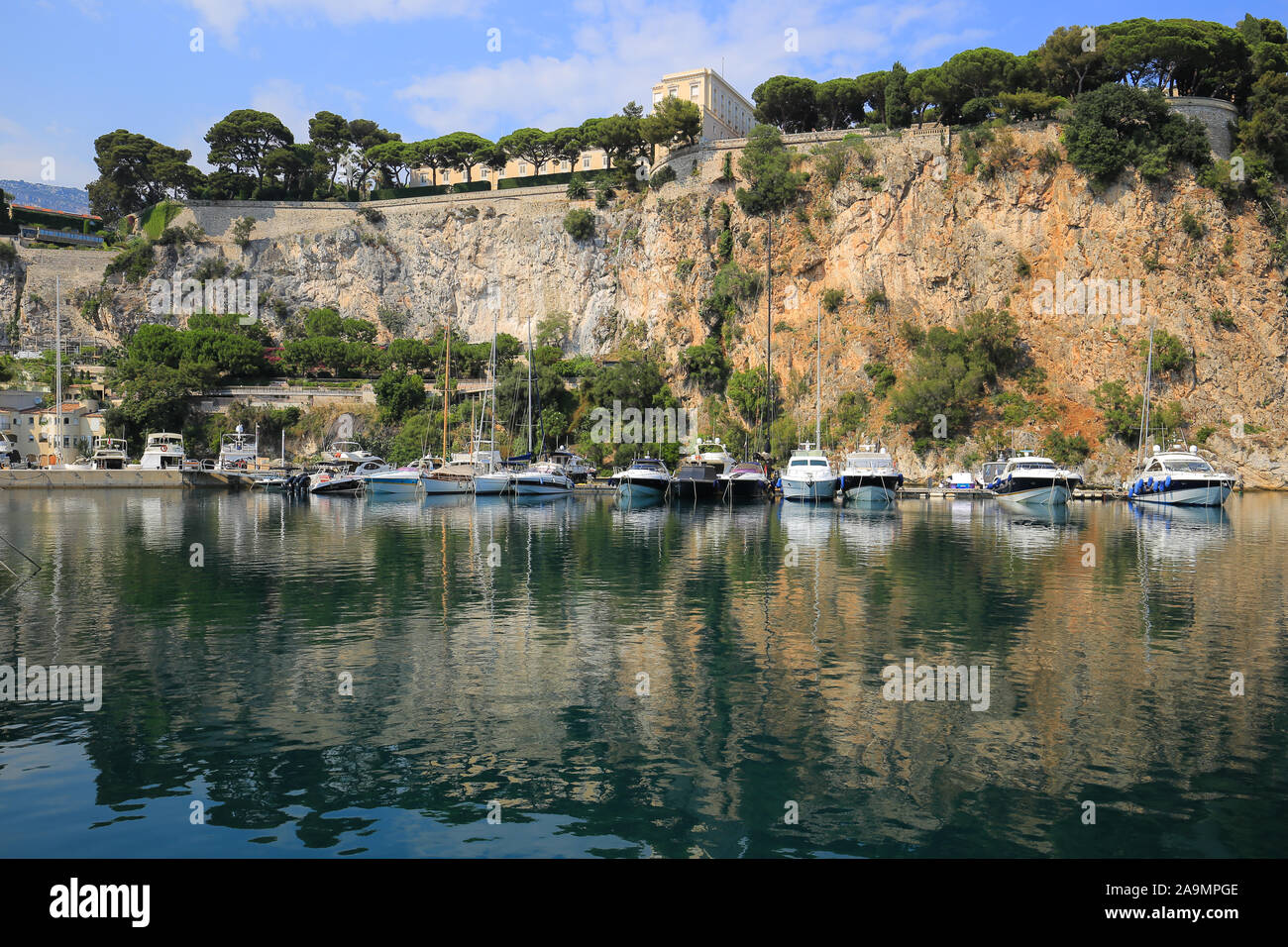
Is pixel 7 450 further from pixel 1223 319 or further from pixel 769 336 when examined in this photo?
pixel 1223 319

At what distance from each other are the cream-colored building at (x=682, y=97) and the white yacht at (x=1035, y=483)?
187 feet

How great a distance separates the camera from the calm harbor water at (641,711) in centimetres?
834

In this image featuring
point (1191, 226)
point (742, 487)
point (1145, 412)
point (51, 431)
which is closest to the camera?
point (742, 487)

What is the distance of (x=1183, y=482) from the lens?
45.0m

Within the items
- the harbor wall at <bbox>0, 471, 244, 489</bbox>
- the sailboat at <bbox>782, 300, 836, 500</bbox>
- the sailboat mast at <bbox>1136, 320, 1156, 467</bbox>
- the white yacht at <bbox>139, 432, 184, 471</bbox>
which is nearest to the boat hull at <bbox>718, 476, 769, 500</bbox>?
the sailboat at <bbox>782, 300, 836, 500</bbox>

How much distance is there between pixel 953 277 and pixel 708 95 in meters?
41.6

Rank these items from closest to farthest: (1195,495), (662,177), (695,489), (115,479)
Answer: (1195,495) < (695,489) < (115,479) < (662,177)

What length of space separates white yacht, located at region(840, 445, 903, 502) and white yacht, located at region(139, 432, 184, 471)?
4758 centimetres

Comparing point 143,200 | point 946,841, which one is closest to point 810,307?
point 946,841

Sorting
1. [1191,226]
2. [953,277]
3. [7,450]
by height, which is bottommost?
[7,450]

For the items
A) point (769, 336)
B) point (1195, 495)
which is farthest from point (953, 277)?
point (1195, 495)

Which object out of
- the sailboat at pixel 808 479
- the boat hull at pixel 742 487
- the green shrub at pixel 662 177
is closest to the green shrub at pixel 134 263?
the green shrub at pixel 662 177
